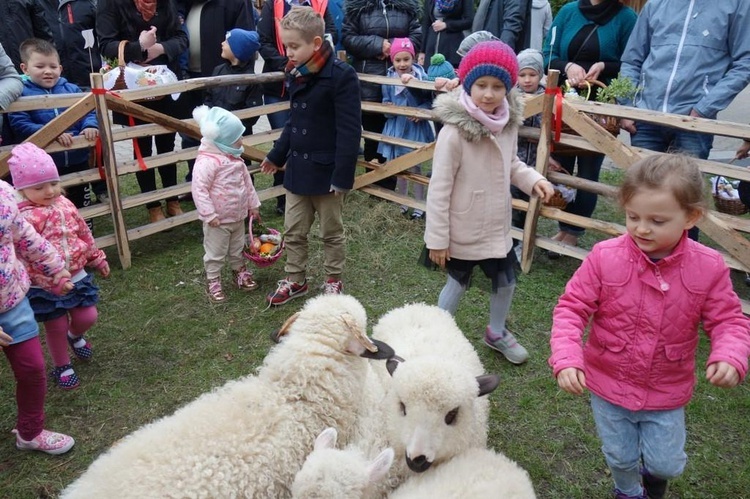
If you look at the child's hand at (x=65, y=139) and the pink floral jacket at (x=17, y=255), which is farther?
the child's hand at (x=65, y=139)

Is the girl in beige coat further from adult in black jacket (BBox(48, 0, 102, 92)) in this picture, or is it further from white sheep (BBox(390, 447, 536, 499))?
adult in black jacket (BBox(48, 0, 102, 92))

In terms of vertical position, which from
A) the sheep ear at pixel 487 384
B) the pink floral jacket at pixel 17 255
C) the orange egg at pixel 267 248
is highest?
the pink floral jacket at pixel 17 255

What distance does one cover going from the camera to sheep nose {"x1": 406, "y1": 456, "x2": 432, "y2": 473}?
8.39 ft

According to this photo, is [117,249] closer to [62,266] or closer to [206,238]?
[206,238]

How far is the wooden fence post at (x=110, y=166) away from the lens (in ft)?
17.3

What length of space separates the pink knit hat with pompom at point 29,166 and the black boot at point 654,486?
142 inches

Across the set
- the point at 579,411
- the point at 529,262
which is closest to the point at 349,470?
the point at 579,411

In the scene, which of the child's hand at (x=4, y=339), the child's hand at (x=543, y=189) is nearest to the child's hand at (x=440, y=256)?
the child's hand at (x=543, y=189)

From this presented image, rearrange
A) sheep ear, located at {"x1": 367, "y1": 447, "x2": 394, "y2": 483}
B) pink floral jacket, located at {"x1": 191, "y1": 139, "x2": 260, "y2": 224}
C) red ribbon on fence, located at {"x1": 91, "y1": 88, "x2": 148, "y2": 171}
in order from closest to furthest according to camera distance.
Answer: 1. sheep ear, located at {"x1": 367, "y1": 447, "x2": 394, "y2": 483}
2. pink floral jacket, located at {"x1": 191, "y1": 139, "x2": 260, "y2": 224}
3. red ribbon on fence, located at {"x1": 91, "y1": 88, "x2": 148, "y2": 171}

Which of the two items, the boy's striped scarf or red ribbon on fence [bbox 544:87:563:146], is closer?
the boy's striped scarf

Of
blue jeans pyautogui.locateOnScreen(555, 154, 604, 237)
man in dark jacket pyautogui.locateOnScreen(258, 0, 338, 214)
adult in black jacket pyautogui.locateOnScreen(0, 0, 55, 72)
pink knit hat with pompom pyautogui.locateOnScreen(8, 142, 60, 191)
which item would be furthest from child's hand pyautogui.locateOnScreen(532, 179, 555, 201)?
adult in black jacket pyautogui.locateOnScreen(0, 0, 55, 72)

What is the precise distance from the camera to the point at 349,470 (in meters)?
2.38

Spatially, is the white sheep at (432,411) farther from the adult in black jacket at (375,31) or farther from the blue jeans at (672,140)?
the adult in black jacket at (375,31)

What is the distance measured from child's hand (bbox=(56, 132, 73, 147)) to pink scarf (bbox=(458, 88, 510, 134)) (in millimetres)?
3625
